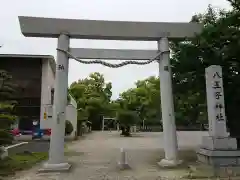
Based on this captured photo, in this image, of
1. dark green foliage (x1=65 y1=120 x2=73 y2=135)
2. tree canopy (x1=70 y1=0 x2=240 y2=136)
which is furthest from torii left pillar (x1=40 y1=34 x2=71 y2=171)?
dark green foliage (x1=65 y1=120 x2=73 y2=135)

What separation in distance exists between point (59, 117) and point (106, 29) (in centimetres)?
378

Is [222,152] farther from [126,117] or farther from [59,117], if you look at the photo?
[126,117]

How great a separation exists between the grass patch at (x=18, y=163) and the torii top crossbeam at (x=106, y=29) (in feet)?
16.2

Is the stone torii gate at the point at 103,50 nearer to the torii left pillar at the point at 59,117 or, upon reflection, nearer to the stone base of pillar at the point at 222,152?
the torii left pillar at the point at 59,117

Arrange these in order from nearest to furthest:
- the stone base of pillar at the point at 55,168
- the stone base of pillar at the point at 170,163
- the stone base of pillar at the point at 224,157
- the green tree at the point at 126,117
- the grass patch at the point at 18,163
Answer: the stone base of pillar at the point at 224,157 → the stone base of pillar at the point at 55,168 → the grass patch at the point at 18,163 → the stone base of pillar at the point at 170,163 → the green tree at the point at 126,117

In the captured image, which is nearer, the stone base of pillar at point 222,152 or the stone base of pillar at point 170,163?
the stone base of pillar at point 222,152

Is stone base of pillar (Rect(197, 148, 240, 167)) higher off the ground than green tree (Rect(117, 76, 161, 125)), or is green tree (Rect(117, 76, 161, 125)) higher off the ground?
green tree (Rect(117, 76, 161, 125))

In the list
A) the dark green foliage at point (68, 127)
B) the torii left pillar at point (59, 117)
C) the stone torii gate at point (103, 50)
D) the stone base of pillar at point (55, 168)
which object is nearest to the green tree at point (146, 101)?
the dark green foliage at point (68, 127)

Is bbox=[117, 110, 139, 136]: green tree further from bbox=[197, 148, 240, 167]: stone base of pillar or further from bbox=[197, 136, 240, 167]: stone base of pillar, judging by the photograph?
bbox=[197, 148, 240, 167]: stone base of pillar

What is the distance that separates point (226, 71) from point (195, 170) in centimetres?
401

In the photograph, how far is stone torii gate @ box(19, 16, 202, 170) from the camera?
9.98 m

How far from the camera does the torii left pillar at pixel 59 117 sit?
9789mm

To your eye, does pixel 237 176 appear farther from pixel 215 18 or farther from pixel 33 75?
pixel 33 75

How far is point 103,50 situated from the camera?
1073cm
